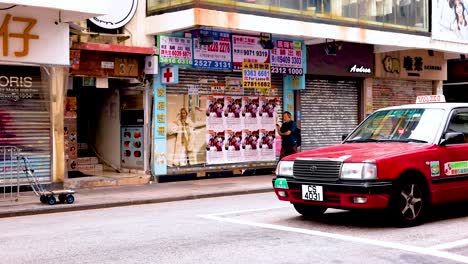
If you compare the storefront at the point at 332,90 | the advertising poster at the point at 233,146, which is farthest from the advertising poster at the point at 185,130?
the storefront at the point at 332,90

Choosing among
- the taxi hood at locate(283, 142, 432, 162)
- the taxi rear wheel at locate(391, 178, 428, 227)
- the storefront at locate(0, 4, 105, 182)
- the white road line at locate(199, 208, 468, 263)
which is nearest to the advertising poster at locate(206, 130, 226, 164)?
the storefront at locate(0, 4, 105, 182)

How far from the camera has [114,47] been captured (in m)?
14.7

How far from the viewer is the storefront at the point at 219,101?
622 inches

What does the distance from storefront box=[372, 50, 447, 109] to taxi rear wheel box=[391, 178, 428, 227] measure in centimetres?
1319

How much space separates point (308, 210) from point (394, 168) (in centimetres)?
171

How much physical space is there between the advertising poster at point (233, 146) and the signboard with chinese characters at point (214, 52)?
1.92m

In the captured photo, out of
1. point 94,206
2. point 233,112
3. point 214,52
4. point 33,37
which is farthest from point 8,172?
point 233,112

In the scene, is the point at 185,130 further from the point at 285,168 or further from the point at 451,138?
the point at 451,138

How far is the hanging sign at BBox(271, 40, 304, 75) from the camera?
17614 mm

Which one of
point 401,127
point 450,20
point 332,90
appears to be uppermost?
point 450,20

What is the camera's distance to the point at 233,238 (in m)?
7.52

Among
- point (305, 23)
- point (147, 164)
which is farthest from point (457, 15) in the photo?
point (147, 164)

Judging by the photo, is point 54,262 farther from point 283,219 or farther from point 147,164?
point 147,164

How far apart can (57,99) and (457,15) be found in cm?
1438
